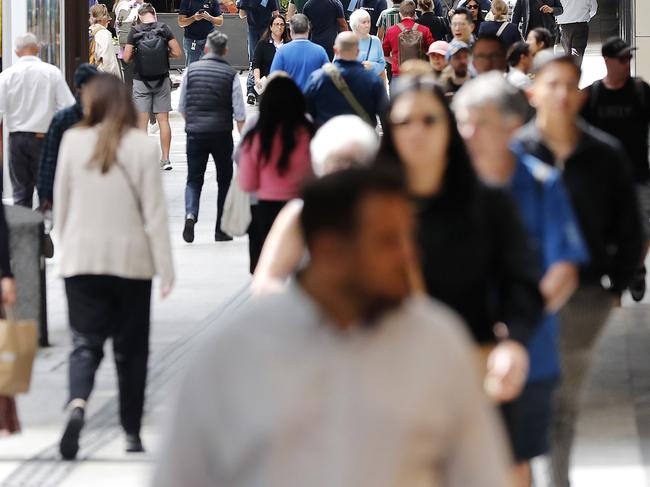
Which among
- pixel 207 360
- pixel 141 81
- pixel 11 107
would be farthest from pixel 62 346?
pixel 141 81

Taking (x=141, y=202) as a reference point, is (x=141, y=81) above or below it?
below

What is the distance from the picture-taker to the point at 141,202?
7.25 meters

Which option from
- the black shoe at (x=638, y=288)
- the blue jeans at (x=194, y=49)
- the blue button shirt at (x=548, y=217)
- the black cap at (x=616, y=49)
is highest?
the blue button shirt at (x=548, y=217)

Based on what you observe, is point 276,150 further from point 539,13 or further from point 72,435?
point 539,13

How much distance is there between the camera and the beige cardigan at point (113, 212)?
23.6 feet

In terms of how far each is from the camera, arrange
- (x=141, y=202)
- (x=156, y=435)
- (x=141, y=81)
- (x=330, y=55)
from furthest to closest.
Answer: (x=330, y=55) → (x=141, y=81) → (x=156, y=435) → (x=141, y=202)

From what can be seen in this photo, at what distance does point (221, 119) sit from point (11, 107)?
1723 mm

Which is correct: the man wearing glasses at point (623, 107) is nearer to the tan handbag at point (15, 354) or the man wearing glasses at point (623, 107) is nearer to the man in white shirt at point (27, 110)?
the tan handbag at point (15, 354)

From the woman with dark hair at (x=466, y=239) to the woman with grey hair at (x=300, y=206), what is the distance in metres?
0.16

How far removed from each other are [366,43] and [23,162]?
6304mm

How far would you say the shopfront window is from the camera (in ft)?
53.4

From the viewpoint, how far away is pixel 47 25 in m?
17.0

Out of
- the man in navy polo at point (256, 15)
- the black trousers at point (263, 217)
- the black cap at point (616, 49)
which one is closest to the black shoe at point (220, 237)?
the black trousers at point (263, 217)

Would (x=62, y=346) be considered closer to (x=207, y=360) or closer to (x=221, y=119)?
(x=221, y=119)
